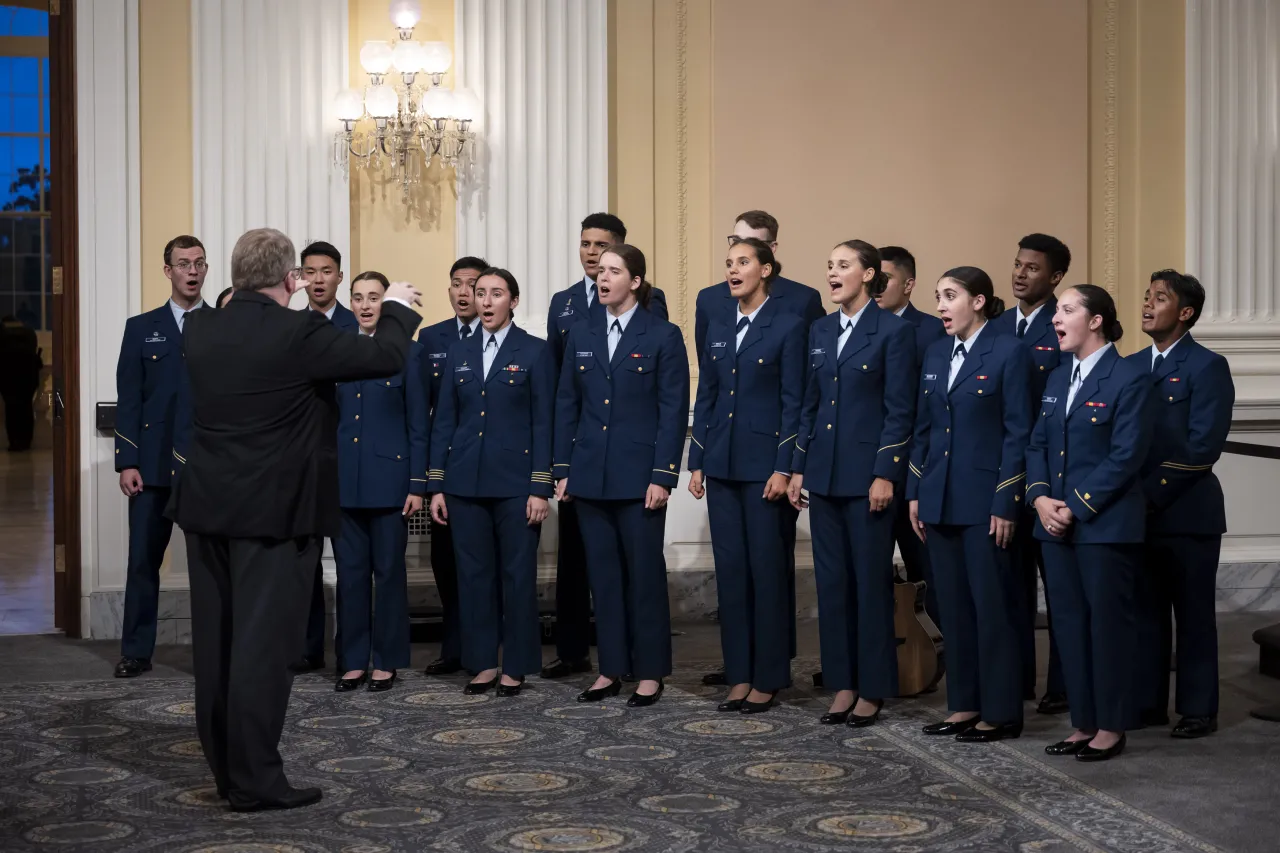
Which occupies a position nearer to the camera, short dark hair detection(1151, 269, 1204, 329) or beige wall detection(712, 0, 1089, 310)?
short dark hair detection(1151, 269, 1204, 329)

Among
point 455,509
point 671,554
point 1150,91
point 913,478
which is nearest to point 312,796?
point 455,509

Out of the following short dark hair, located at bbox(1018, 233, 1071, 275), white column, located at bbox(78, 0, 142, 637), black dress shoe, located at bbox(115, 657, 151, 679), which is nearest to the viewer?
short dark hair, located at bbox(1018, 233, 1071, 275)

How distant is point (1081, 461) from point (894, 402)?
2.02ft

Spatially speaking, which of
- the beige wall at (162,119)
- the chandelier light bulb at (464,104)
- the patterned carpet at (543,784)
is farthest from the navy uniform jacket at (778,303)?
the beige wall at (162,119)

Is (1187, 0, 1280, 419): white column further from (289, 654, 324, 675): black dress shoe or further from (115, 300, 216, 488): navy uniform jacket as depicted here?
(115, 300, 216, 488): navy uniform jacket

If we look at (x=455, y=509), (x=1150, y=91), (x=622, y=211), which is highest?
(x=1150, y=91)

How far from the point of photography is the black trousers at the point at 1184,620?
4.56 meters

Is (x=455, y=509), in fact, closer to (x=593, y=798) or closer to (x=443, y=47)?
(x=593, y=798)

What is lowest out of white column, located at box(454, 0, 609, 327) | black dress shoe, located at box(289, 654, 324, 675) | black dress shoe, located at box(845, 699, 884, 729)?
black dress shoe, located at box(845, 699, 884, 729)

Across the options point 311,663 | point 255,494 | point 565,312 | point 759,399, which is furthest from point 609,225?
point 255,494

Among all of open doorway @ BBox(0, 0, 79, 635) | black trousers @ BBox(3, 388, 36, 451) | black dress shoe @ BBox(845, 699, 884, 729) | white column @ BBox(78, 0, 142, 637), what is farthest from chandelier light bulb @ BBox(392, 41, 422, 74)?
black trousers @ BBox(3, 388, 36, 451)

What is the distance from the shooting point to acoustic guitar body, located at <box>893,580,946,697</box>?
16.5ft

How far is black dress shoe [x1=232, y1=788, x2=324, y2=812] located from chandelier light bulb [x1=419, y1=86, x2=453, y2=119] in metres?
3.27

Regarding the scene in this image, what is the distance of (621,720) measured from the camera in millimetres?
4691
